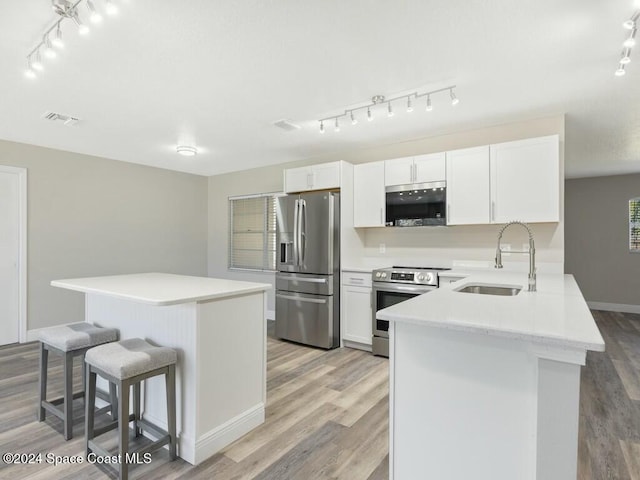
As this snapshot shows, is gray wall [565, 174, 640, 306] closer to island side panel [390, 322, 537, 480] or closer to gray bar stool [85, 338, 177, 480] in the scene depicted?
island side panel [390, 322, 537, 480]

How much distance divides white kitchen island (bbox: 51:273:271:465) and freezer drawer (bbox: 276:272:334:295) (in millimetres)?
1694

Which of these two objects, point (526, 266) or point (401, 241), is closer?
point (526, 266)

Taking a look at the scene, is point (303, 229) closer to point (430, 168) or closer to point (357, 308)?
point (357, 308)

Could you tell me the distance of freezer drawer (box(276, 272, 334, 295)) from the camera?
4.10m

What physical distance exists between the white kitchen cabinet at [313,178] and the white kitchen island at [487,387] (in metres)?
2.80

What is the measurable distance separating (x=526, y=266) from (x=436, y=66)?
→ 88.9 inches

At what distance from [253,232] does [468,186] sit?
3.60m

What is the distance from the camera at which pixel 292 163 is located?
5.32m

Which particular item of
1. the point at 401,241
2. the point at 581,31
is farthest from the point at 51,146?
the point at 581,31

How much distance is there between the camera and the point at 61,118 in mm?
3447

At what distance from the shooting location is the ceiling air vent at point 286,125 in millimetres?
3540

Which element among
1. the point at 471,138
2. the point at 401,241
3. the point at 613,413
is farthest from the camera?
the point at 401,241

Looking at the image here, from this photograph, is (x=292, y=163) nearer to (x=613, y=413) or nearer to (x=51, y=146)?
(x=51, y=146)

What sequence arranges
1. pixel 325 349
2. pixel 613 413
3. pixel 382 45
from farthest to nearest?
pixel 325 349
pixel 613 413
pixel 382 45
